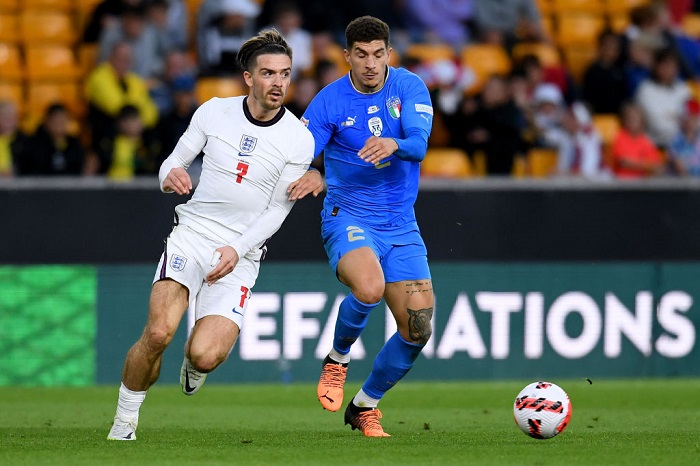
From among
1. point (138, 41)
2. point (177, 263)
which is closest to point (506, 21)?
point (138, 41)

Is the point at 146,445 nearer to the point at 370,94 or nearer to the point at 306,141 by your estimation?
the point at 306,141

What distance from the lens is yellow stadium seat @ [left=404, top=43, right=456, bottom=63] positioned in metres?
15.3

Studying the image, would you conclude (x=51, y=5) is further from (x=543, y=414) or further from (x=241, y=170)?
(x=543, y=414)

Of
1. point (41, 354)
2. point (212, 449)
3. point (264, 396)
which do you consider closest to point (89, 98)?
point (41, 354)

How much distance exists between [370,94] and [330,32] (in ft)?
23.0

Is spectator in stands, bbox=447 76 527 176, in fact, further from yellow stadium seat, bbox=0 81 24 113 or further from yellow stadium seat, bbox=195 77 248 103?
yellow stadium seat, bbox=0 81 24 113

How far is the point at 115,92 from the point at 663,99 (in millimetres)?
6370

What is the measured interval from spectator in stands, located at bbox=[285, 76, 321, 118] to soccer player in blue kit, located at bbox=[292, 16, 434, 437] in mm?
4594

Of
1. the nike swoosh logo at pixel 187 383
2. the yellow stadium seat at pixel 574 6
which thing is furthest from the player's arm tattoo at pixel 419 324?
the yellow stadium seat at pixel 574 6

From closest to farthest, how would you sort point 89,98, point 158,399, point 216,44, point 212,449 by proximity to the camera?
1. point 212,449
2. point 158,399
3. point 89,98
4. point 216,44

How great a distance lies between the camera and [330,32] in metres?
15.5

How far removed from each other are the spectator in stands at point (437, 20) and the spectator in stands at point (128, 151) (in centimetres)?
426

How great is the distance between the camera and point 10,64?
14.6m

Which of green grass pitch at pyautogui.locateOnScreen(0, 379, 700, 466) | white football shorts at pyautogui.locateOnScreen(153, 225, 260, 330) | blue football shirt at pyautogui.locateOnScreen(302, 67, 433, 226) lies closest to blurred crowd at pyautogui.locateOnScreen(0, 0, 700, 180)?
green grass pitch at pyautogui.locateOnScreen(0, 379, 700, 466)
